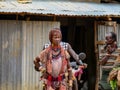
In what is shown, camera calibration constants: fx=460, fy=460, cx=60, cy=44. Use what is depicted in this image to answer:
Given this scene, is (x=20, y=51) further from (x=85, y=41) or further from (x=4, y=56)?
(x=85, y=41)

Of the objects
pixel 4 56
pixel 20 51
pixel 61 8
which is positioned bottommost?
pixel 4 56

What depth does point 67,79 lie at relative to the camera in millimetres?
7438

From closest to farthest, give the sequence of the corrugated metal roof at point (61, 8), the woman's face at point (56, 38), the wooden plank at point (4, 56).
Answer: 1. the woman's face at point (56, 38)
2. the corrugated metal roof at point (61, 8)
3. the wooden plank at point (4, 56)

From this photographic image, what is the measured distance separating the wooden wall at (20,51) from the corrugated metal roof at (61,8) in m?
0.46

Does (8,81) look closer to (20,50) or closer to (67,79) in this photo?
(20,50)

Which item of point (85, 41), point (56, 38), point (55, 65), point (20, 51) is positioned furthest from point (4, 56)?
point (56, 38)

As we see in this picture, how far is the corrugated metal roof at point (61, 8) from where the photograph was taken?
11.2 m

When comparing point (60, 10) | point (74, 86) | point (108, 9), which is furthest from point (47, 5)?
point (74, 86)

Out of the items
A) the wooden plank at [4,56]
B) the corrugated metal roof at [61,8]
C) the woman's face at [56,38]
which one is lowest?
the wooden plank at [4,56]

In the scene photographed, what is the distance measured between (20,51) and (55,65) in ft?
14.6

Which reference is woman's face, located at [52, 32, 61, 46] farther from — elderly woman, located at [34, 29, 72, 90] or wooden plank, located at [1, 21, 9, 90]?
wooden plank, located at [1, 21, 9, 90]

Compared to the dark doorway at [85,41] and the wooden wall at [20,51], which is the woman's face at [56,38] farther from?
the dark doorway at [85,41]

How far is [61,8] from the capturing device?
39.8 feet

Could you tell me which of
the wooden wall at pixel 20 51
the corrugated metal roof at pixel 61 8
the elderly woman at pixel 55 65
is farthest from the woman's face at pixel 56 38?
the wooden wall at pixel 20 51
